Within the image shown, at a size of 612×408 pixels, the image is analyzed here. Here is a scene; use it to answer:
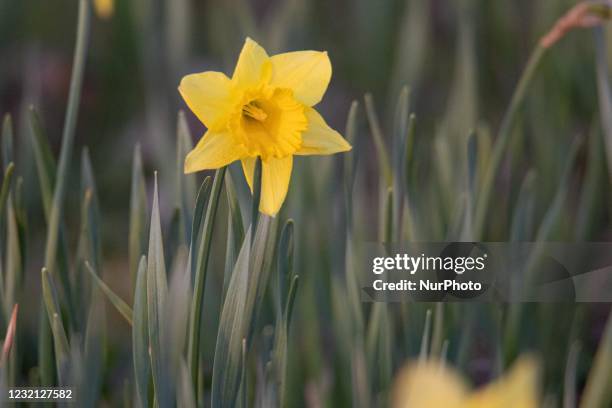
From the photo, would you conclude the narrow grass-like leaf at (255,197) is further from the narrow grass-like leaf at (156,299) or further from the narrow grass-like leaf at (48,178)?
the narrow grass-like leaf at (48,178)

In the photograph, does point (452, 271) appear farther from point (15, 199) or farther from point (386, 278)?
point (15, 199)

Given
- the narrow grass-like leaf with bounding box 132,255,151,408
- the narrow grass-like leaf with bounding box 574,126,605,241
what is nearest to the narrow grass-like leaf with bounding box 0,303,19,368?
the narrow grass-like leaf with bounding box 132,255,151,408

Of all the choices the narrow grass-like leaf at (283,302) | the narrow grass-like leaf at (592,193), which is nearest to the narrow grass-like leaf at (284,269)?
the narrow grass-like leaf at (283,302)

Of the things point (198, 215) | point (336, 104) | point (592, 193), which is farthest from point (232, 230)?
point (592, 193)

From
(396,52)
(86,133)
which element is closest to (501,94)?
(396,52)

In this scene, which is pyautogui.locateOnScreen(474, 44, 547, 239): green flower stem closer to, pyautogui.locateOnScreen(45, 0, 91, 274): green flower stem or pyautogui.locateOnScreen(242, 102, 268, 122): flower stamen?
pyautogui.locateOnScreen(242, 102, 268, 122): flower stamen

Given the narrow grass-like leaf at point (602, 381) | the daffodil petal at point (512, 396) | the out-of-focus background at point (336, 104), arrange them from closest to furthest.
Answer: the daffodil petal at point (512, 396), the narrow grass-like leaf at point (602, 381), the out-of-focus background at point (336, 104)
